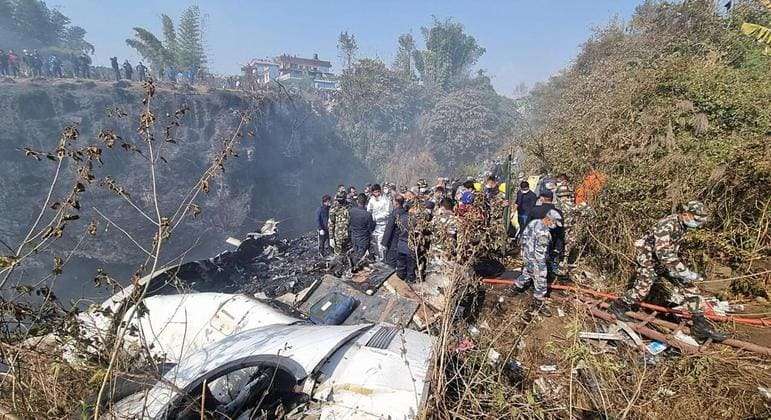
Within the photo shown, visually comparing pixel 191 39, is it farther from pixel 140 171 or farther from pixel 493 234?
pixel 493 234

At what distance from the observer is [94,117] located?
21422 mm

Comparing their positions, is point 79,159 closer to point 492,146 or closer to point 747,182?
point 747,182

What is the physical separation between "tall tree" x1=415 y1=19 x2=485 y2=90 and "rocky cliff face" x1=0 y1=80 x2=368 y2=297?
17393 mm

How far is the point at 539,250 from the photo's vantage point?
520 cm

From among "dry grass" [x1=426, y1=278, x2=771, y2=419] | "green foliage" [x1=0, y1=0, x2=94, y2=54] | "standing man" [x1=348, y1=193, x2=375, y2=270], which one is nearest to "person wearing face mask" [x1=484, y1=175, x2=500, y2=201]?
"standing man" [x1=348, y1=193, x2=375, y2=270]

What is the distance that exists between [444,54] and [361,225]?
3848 cm

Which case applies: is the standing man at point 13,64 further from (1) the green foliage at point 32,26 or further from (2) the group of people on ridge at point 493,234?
(2) the group of people on ridge at point 493,234

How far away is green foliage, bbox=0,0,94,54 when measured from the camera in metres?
30.4

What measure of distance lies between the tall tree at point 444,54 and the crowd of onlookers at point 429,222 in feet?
115

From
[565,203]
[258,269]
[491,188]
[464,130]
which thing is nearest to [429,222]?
[491,188]

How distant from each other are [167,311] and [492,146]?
28.7 m

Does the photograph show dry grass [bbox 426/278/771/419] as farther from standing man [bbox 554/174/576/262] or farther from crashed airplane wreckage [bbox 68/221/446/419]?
standing man [bbox 554/174/576/262]

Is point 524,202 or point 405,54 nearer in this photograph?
point 524,202

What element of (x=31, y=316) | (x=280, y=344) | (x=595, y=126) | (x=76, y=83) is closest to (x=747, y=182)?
(x=595, y=126)
